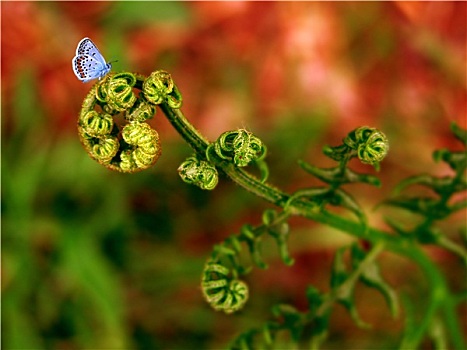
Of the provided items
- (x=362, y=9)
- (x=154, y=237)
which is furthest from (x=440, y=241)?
(x=362, y=9)

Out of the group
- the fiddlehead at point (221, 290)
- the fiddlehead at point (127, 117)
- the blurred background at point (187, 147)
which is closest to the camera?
the fiddlehead at point (127, 117)

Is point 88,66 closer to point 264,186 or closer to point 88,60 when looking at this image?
point 88,60

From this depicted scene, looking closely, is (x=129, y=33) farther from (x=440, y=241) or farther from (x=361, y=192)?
(x=440, y=241)

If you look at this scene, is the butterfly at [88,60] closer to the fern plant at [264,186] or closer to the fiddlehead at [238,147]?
the fern plant at [264,186]

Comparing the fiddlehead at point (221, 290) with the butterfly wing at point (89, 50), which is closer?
the butterfly wing at point (89, 50)

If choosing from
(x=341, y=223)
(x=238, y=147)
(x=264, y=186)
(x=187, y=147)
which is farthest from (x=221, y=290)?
(x=187, y=147)

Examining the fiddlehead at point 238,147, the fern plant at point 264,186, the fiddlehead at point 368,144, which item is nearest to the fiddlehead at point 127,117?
the fern plant at point 264,186
